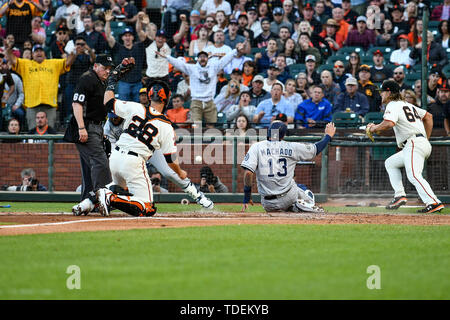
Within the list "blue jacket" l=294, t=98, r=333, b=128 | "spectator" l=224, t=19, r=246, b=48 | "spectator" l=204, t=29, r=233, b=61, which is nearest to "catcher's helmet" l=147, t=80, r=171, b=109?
"blue jacket" l=294, t=98, r=333, b=128

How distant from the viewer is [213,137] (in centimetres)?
1384

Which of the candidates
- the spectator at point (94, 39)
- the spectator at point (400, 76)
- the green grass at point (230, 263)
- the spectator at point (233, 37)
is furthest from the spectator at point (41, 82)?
the green grass at point (230, 263)

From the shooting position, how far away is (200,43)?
17578mm

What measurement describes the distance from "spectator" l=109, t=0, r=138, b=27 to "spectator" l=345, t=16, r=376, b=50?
5.80 m

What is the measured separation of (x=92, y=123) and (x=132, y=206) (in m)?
1.55

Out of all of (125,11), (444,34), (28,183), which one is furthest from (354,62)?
(28,183)

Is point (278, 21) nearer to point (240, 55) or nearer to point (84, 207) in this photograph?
point (240, 55)

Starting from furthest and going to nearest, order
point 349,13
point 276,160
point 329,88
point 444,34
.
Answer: point 349,13 → point 444,34 → point 329,88 → point 276,160

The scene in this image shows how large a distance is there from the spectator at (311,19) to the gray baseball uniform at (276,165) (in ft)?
27.3

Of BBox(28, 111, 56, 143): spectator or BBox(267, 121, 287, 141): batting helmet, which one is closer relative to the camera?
BBox(267, 121, 287, 141): batting helmet

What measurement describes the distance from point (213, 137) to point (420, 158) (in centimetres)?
427

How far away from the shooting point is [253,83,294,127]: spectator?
15.1 meters

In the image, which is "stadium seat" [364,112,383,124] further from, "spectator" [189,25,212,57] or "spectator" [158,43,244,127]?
"spectator" [189,25,212,57]

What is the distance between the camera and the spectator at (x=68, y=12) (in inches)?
757
